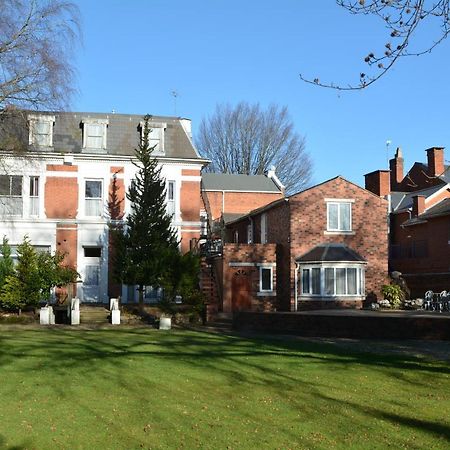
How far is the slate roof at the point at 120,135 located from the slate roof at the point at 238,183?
1514 centimetres

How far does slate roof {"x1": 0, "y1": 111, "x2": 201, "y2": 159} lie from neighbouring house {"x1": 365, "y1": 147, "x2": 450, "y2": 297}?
39.0 ft

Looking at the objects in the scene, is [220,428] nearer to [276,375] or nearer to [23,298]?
[276,375]

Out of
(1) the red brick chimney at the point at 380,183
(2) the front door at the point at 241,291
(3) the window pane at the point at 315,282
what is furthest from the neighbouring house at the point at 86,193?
(1) the red brick chimney at the point at 380,183

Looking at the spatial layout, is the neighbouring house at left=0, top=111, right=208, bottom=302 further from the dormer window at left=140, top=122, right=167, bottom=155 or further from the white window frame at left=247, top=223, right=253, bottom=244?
the white window frame at left=247, top=223, right=253, bottom=244

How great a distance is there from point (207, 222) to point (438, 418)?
2450 cm

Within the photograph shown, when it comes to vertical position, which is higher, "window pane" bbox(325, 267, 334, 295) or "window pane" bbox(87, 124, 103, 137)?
"window pane" bbox(87, 124, 103, 137)

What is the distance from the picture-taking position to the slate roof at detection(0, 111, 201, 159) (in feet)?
109

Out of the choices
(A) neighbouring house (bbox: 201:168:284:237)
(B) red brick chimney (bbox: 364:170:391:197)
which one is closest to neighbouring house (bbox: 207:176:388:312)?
(B) red brick chimney (bbox: 364:170:391:197)

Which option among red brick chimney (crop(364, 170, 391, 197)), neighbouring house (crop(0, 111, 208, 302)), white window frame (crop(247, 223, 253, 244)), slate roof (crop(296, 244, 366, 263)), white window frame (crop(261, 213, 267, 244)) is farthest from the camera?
red brick chimney (crop(364, 170, 391, 197))

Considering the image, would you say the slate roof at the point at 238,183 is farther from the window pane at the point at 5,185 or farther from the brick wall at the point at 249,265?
the window pane at the point at 5,185

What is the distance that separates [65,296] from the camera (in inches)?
1249

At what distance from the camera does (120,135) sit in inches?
1347

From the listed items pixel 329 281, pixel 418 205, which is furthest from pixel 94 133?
pixel 418 205

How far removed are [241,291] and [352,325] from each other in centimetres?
1213
